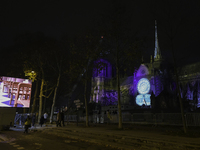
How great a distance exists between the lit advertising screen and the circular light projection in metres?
43.6

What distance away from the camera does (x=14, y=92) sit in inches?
711

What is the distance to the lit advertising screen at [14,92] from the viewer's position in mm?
17484

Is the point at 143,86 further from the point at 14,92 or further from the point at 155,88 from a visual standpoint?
the point at 14,92

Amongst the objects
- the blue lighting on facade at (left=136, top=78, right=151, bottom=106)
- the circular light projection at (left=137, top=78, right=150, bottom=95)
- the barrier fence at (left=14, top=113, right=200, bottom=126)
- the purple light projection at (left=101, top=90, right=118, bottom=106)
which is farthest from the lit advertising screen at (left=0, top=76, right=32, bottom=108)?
the purple light projection at (left=101, top=90, right=118, bottom=106)

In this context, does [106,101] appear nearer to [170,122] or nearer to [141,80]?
[141,80]

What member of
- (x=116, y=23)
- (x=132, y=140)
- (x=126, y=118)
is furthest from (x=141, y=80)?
(x=132, y=140)

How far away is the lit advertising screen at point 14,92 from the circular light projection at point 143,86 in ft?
143

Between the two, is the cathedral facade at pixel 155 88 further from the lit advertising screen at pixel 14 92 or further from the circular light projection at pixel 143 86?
the lit advertising screen at pixel 14 92

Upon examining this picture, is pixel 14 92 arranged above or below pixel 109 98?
below

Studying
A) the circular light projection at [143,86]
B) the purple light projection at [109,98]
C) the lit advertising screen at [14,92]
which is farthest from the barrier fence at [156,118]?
the purple light projection at [109,98]

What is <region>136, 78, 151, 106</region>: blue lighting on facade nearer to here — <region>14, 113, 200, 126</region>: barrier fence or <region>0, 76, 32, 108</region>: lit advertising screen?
<region>14, 113, 200, 126</region>: barrier fence

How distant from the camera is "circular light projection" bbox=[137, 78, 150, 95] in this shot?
56.1 metres

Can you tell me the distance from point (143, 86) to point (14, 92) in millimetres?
46039

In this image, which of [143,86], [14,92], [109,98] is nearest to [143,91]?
[143,86]
